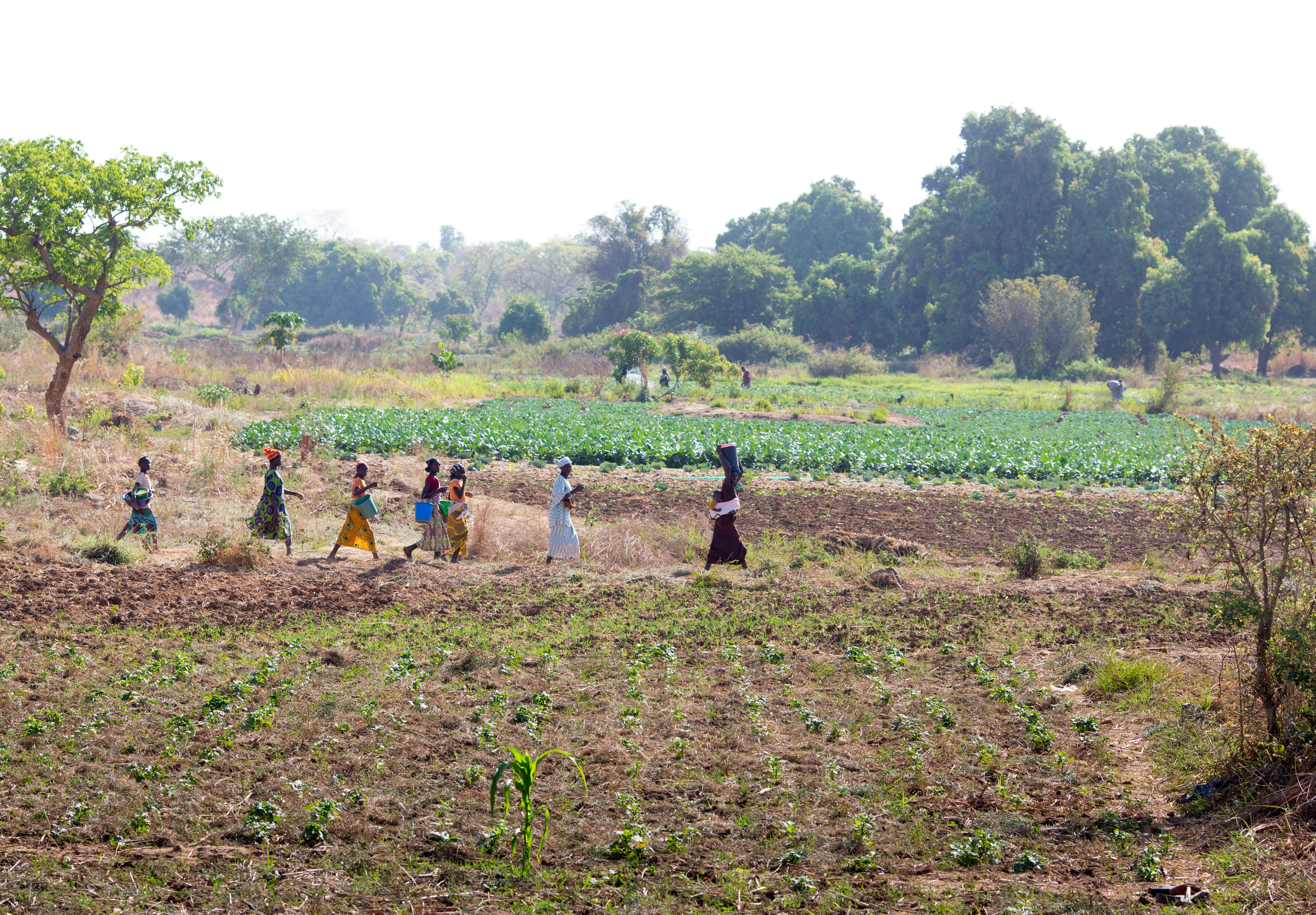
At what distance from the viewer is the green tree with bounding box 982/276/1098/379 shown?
5503 cm

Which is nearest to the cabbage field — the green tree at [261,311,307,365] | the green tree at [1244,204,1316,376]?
the green tree at [261,311,307,365]

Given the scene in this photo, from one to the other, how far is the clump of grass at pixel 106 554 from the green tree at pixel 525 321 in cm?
5968

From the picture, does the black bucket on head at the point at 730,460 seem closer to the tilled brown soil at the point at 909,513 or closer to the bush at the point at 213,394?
the tilled brown soil at the point at 909,513

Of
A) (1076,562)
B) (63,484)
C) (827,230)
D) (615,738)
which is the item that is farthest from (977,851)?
(827,230)

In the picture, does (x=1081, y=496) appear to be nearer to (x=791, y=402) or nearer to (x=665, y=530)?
(x=665, y=530)

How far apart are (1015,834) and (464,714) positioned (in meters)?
3.90

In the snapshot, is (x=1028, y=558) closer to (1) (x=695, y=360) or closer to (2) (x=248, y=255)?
(1) (x=695, y=360)

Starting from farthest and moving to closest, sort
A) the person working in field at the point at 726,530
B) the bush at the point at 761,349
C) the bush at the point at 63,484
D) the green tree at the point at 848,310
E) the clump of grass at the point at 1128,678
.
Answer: the green tree at the point at 848,310 → the bush at the point at 761,349 → the bush at the point at 63,484 → the person working in field at the point at 726,530 → the clump of grass at the point at 1128,678

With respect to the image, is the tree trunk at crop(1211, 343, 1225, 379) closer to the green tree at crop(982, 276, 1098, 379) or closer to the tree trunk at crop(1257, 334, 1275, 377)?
the tree trunk at crop(1257, 334, 1275, 377)

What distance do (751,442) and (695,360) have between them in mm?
19745

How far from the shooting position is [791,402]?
38281mm

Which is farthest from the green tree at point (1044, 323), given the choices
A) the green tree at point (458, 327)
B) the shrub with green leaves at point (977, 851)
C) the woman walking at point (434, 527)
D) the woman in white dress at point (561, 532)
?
the shrub with green leaves at point (977, 851)

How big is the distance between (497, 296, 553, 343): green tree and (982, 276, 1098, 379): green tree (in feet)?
103

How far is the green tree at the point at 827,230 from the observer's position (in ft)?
288
